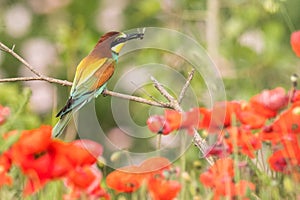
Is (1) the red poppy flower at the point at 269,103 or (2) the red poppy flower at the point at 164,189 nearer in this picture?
(2) the red poppy flower at the point at 164,189

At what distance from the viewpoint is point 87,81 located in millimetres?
1013

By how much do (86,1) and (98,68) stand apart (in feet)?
7.36

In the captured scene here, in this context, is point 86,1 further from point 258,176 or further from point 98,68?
point 98,68

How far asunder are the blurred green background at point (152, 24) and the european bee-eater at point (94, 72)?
144cm

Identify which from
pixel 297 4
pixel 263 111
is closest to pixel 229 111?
pixel 263 111

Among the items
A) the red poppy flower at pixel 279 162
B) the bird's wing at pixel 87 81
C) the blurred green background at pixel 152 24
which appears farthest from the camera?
the blurred green background at pixel 152 24

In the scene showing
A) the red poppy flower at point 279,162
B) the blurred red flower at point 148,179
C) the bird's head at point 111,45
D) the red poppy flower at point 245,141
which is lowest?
the blurred red flower at point 148,179

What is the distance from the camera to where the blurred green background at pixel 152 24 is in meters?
2.80

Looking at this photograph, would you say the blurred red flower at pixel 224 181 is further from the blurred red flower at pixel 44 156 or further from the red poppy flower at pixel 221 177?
the blurred red flower at pixel 44 156

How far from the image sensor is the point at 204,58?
4.10 feet

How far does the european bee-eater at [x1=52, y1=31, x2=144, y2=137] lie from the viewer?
3.25 feet

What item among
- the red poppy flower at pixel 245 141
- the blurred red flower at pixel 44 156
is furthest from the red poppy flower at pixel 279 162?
the blurred red flower at pixel 44 156

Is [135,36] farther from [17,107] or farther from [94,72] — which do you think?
[17,107]

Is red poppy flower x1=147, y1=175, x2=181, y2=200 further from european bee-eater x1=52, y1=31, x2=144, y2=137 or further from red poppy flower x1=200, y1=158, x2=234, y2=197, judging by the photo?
european bee-eater x1=52, y1=31, x2=144, y2=137
